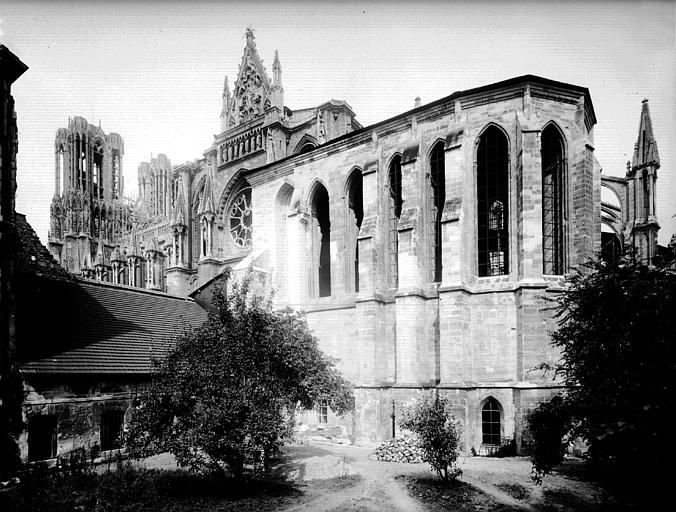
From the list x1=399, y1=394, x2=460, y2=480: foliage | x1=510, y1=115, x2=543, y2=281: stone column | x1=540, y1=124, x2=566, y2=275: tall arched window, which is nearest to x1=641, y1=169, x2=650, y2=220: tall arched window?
x1=540, y1=124, x2=566, y2=275: tall arched window

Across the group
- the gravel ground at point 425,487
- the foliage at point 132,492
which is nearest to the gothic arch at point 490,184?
the gravel ground at point 425,487

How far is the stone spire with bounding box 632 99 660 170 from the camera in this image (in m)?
28.9

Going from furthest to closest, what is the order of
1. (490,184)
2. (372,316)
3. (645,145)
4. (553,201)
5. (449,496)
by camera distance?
→ 1. (645,145)
2. (372,316)
3. (490,184)
4. (553,201)
5. (449,496)

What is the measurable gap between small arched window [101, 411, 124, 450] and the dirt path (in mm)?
6357

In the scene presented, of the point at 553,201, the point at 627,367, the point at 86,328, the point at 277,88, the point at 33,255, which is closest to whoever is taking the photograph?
the point at 627,367

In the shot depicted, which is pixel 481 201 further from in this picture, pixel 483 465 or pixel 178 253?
pixel 178 253

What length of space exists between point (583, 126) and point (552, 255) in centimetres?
548

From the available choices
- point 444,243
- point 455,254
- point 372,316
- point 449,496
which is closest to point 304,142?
point 372,316

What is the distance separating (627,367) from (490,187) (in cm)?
1316

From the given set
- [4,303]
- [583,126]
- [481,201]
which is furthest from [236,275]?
[583,126]

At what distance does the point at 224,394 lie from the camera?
10969 mm

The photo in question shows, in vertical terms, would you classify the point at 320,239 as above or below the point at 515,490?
above

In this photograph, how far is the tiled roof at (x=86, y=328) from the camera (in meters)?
15.4

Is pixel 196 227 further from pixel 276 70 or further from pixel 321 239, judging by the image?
pixel 321 239
